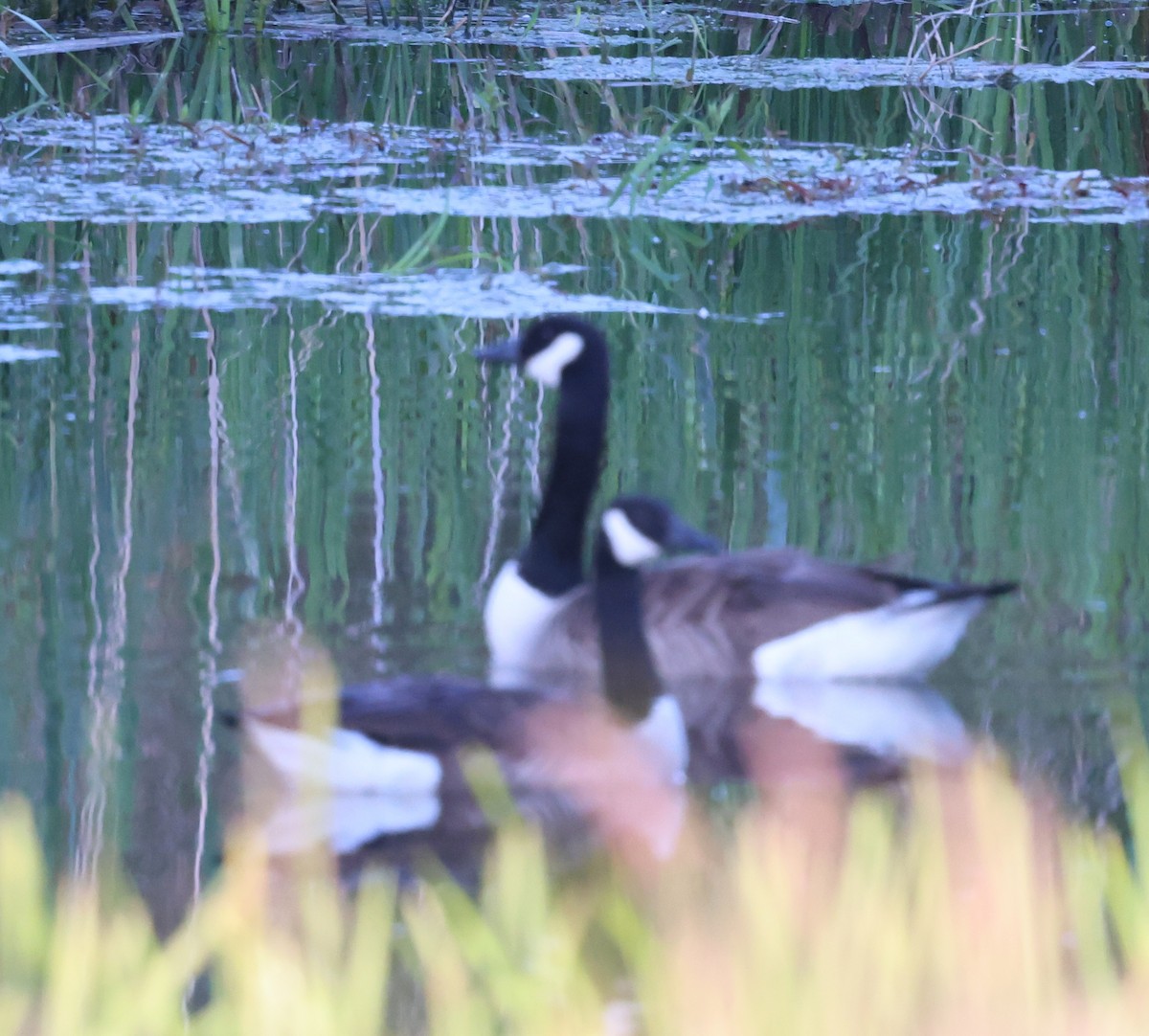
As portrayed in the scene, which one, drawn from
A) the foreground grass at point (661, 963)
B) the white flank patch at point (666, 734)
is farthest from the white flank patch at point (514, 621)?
the foreground grass at point (661, 963)

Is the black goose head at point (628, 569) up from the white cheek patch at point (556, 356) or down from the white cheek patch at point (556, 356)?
down

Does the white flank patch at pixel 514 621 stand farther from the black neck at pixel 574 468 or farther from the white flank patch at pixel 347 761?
the white flank patch at pixel 347 761

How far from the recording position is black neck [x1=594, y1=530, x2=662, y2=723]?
3799mm

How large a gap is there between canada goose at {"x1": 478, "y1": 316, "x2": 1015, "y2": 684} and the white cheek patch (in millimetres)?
402

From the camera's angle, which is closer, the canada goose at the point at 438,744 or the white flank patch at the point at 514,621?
the canada goose at the point at 438,744

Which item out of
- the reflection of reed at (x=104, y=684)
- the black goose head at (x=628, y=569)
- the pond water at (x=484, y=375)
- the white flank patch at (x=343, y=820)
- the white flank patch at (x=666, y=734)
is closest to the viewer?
the reflection of reed at (x=104, y=684)

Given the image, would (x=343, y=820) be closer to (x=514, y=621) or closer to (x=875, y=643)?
(x=514, y=621)

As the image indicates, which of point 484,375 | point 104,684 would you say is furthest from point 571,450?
point 484,375

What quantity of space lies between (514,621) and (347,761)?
764 mm

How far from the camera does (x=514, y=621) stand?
4.31m

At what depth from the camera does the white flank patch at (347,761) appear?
3.57m

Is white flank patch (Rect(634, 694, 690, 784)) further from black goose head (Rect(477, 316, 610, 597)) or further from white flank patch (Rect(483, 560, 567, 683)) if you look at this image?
black goose head (Rect(477, 316, 610, 597))

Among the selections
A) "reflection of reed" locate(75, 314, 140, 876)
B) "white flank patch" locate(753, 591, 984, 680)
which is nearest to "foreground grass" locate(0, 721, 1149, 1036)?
"reflection of reed" locate(75, 314, 140, 876)

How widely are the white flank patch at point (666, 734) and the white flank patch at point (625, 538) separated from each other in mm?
266
